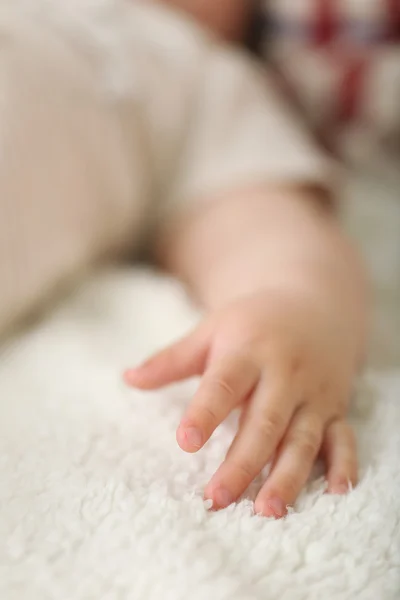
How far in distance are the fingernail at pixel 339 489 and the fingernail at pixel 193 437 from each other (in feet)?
0.23

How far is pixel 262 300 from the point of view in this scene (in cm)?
43

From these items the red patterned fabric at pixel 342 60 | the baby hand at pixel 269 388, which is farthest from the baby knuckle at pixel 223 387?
the red patterned fabric at pixel 342 60

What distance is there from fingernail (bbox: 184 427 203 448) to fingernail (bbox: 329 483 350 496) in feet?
0.23

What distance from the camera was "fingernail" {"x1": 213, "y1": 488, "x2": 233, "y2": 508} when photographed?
32cm

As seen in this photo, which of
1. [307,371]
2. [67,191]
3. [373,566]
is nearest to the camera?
[373,566]

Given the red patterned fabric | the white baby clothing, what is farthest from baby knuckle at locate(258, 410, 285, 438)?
the red patterned fabric

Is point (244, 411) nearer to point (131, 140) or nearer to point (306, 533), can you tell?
point (306, 533)

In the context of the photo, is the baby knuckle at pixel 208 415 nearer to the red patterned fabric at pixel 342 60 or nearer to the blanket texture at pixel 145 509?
the blanket texture at pixel 145 509

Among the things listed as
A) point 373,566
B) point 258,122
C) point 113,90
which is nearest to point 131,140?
point 113,90

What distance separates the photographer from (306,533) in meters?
0.30

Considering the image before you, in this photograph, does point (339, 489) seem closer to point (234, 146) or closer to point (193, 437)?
point (193, 437)

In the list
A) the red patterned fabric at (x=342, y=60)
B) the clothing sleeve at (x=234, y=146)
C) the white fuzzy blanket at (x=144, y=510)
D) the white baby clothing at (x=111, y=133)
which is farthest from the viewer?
the red patterned fabric at (x=342, y=60)

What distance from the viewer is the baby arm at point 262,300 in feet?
1.14

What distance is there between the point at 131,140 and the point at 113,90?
0.05 meters
